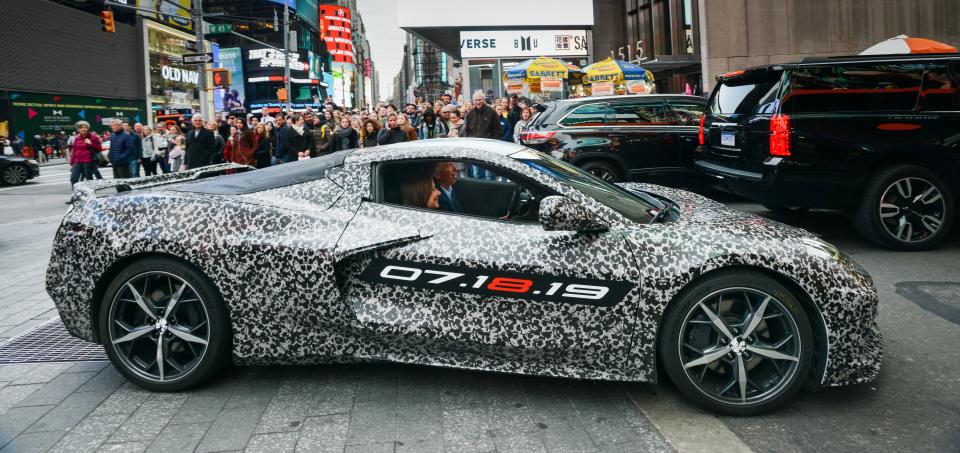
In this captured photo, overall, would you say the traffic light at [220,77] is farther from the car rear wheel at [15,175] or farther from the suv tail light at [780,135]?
the suv tail light at [780,135]

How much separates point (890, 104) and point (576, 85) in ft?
61.3

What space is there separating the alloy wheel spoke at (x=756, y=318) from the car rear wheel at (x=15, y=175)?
24751mm

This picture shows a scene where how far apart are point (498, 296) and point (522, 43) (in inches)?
1275

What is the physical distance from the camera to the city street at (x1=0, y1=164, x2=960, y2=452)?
10.5 feet

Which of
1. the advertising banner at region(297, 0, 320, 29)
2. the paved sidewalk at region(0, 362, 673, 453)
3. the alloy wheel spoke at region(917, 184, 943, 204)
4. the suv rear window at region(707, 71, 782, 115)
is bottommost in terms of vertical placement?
the paved sidewalk at region(0, 362, 673, 453)

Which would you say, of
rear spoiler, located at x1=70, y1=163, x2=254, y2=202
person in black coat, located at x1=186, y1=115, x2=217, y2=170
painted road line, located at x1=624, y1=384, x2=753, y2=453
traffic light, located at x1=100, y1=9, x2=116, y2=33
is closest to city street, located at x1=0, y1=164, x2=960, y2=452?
painted road line, located at x1=624, y1=384, x2=753, y2=453

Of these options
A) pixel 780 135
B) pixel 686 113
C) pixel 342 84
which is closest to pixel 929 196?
pixel 780 135

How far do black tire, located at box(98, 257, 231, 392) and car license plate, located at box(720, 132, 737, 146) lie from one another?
580cm

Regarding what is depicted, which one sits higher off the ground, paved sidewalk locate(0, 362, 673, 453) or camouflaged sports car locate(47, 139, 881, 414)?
camouflaged sports car locate(47, 139, 881, 414)

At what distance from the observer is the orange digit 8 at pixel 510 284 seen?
11.4 feet

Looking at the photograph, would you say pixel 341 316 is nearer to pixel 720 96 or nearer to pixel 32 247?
pixel 720 96

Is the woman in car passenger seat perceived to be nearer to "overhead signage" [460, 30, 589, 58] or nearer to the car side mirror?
the car side mirror

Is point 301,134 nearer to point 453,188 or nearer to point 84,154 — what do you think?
point 84,154

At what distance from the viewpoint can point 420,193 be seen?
382cm
